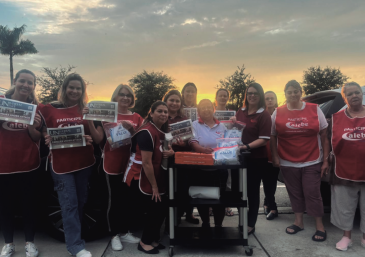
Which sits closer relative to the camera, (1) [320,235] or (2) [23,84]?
(2) [23,84]

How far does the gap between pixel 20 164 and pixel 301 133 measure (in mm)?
3528

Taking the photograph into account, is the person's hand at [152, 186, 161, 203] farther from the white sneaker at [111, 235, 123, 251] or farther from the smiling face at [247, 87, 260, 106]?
the smiling face at [247, 87, 260, 106]

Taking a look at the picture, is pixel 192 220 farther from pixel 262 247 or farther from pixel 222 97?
pixel 222 97

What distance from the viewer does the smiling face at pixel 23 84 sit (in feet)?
10.5

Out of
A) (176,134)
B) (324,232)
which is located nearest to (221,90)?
(176,134)

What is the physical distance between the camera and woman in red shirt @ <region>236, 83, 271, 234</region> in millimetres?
3664

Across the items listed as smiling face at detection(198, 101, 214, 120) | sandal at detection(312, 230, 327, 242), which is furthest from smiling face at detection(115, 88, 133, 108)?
sandal at detection(312, 230, 327, 242)

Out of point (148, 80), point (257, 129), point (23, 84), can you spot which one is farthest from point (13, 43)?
point (257, 129)

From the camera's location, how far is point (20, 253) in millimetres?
3309

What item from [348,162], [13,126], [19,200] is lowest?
[19,200]

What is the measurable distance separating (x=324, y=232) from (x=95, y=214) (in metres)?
3.06

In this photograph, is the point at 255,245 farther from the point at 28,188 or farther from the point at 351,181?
the point at 28,188

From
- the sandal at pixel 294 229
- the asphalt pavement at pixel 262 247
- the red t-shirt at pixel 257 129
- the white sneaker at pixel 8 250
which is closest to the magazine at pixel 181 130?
the red t-shirt at pixel 257 129

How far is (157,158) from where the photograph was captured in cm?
329
